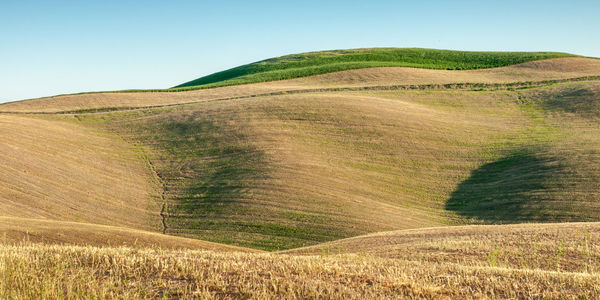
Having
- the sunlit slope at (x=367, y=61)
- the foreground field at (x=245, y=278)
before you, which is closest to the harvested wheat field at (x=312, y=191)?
the foreground field at (x=245, y=278)

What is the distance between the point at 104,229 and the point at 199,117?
2682 centimetres

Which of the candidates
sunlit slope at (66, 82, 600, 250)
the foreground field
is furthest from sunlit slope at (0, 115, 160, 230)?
Answer: the foreground field

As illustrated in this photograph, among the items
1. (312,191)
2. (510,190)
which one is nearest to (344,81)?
(510,190)

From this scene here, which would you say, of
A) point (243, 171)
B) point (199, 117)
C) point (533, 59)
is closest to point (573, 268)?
point (243, 171)

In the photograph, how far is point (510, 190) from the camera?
32594 mm

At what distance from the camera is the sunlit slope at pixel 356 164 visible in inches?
1134

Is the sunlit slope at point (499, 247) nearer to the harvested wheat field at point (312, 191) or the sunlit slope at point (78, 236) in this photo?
the harvested wheat field at point (312, 191)

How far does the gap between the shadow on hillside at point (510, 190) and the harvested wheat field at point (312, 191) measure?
0.17 meters

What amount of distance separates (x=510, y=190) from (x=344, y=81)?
3612 centimetres

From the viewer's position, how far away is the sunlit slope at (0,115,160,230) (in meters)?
28.2

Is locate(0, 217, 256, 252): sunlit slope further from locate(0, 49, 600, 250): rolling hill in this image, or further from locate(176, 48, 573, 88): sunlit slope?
locate(176, 48, 573, 88): sunlit slope

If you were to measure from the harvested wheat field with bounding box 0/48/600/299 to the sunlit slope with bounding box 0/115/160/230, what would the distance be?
5.4 inches

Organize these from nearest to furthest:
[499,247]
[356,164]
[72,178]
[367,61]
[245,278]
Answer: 1. [245,278]
2. [499,247]
3. [72,178]
4. [356,164]
5. [367,61]

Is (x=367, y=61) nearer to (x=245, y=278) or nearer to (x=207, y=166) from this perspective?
(x=207, y=166)
